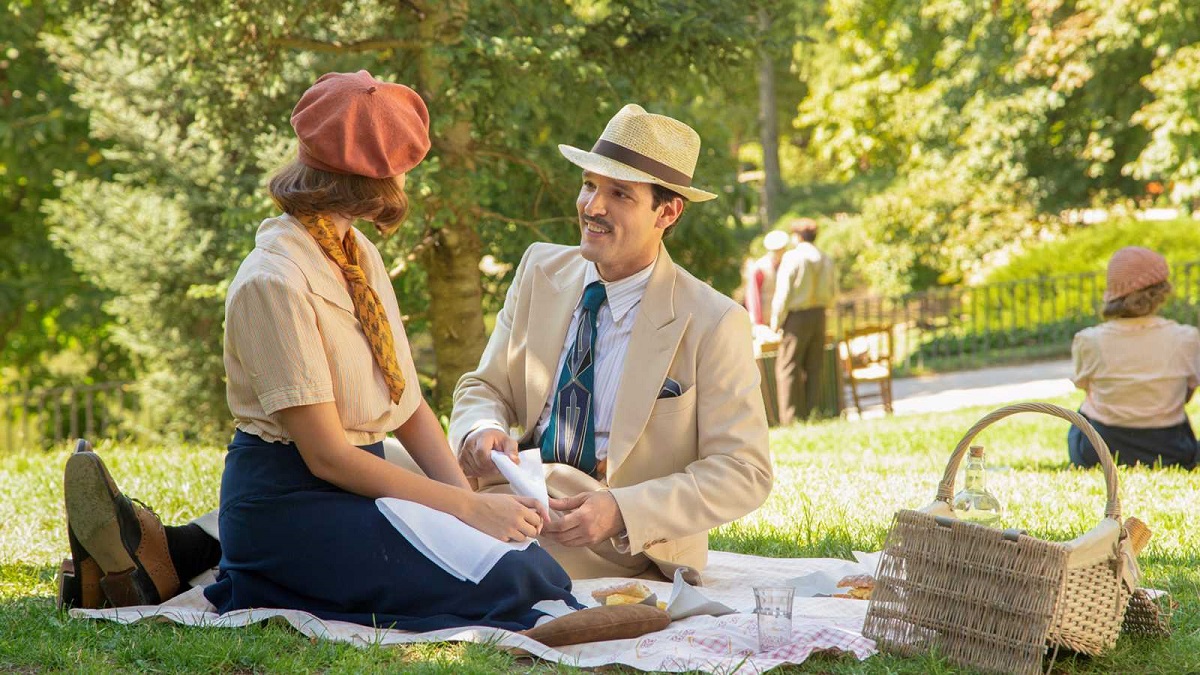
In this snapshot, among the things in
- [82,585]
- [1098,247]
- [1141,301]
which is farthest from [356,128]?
[1098,247]

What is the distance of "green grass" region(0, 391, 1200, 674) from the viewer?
10.7 feet

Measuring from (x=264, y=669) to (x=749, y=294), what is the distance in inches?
410

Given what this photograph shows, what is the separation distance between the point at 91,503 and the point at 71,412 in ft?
41.2

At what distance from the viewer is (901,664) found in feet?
10.7

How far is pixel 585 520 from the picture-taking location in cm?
383

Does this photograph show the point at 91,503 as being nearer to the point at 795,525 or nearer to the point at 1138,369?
the point at 795,525

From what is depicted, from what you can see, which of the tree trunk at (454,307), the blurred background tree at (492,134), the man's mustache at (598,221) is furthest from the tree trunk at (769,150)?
the man's mustache at (598,221)

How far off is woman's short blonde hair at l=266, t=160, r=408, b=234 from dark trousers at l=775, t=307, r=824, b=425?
9.43 m

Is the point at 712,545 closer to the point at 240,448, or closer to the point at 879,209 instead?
the point at 240,448

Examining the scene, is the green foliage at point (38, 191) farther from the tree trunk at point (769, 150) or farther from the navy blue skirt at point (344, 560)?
the tree trunk at point (769, 150)

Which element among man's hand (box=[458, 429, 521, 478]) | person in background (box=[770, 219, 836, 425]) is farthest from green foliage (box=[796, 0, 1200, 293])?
man's hand (box=[458, 429, 521, 478])

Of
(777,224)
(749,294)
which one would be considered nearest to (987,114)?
(777,224)

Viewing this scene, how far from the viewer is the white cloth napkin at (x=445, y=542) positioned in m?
3.47

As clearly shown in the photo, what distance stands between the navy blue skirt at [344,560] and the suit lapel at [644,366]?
60cm
